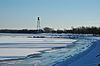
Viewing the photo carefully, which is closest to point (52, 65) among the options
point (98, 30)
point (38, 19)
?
point (38, 19)

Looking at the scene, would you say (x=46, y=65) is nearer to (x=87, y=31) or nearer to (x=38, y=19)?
(x=38, y=19)

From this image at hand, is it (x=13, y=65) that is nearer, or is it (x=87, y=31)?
(x=13, y=65)

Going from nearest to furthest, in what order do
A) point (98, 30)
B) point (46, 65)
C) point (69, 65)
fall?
point (69, 65) < point (46, 65) < point (98, 30)

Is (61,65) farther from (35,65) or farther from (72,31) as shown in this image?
(72,31)

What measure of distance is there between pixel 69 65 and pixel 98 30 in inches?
3766

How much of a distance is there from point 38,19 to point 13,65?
69831mm

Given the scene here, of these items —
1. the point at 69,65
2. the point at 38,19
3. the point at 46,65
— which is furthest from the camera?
the point at 38,19

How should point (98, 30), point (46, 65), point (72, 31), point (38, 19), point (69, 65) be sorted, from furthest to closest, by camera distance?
point (72, 31), point (98, 30), point (38, 19), point (46, 65), point (69, 65)

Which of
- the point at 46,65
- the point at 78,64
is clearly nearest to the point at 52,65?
the point at 46,65

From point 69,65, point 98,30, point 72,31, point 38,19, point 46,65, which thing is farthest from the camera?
point 72,31

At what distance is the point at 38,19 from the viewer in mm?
80062

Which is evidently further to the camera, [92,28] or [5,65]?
[92,28]

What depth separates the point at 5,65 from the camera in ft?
34.3

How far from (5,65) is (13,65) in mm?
315
